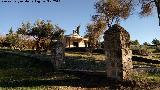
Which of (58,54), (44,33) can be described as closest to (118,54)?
(58,54)

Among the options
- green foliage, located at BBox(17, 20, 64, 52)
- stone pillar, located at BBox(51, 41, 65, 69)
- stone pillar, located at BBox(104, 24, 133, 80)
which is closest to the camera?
stone pillar, located at BBox(104, 24, 133, 80)

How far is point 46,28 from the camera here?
5559 centimetres

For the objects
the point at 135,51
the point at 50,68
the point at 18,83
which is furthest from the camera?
the point at 135,51

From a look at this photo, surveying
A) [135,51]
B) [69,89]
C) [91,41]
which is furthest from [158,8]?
[69,89]

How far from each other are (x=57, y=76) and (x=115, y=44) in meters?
5.45

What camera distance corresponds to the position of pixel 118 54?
2152cm

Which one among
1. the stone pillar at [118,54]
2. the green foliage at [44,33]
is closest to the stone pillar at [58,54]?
the stone pillar at [118,54]

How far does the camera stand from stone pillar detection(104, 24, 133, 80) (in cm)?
2133

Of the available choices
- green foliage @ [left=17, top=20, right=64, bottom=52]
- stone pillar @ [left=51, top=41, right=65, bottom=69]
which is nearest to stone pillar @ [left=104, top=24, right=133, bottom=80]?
stone pillar @ [left=51, top=41, right=65, bottom=69]

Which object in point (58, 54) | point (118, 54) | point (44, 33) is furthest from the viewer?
point (44, 33)

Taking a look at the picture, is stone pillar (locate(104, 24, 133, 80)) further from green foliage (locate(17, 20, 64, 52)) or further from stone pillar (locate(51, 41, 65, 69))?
green foliage (locate(17, 20, 64, 52))

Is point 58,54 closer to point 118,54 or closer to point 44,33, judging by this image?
point 118,54

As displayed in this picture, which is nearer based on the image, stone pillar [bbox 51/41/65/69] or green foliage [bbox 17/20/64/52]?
stone pillar [bbox 51/41/65/69]

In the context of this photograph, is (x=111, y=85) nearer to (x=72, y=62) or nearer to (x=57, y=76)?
(x=57, y=76)
